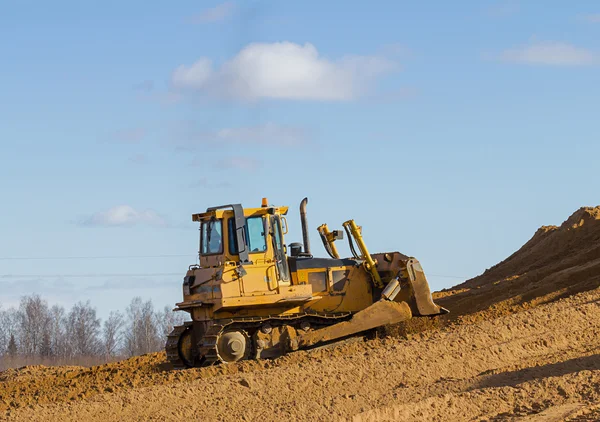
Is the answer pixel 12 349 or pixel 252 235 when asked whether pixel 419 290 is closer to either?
pixel 252 235

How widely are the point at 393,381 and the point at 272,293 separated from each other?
128 inches

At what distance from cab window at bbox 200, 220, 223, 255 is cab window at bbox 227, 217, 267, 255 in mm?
220

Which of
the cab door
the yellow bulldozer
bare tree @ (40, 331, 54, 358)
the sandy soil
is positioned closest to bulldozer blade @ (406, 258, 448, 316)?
the yellow bulldozer

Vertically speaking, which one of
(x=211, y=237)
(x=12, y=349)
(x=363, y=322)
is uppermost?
(x=12, y=349)

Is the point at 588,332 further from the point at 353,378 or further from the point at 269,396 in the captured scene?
the point at 269,396

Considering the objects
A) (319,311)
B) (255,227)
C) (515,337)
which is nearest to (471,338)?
(515,337)

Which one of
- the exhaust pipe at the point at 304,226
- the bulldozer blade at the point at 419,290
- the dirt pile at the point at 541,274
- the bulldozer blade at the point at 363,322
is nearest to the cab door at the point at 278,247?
the exhaust pipe at the point at 304,226

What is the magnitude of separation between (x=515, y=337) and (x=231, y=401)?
7.14 m

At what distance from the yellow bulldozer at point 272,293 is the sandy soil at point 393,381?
1.85 feet

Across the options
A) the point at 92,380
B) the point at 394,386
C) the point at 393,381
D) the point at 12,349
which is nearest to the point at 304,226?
the point at 393,381

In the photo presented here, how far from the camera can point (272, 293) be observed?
56.1ft

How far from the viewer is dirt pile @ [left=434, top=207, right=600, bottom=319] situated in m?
24.3

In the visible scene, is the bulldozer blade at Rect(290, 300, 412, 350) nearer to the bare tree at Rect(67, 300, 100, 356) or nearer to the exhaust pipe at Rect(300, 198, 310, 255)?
the exhaust pipe at Rect(300, 198, 310, 255)

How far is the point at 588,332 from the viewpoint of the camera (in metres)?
19.1
